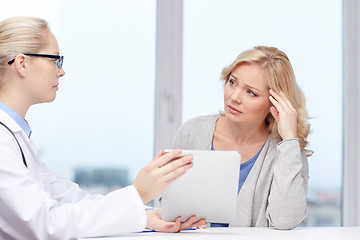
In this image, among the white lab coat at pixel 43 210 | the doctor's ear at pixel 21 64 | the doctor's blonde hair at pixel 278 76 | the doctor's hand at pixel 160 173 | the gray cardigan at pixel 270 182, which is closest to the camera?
the white lab coat at pixel 43 210

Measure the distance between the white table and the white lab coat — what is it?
60 millimetres

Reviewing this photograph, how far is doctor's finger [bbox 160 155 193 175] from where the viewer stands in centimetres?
149

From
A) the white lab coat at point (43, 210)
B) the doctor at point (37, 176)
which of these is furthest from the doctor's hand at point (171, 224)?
the white lab coat at point (43, 210)

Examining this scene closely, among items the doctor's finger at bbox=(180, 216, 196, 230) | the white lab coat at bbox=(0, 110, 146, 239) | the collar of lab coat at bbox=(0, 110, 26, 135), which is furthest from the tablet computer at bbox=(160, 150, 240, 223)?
the collar of lab coat at bbox=(0, 110, 26, 135)

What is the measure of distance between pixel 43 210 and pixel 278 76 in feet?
3.90

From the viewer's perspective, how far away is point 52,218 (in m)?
1.42

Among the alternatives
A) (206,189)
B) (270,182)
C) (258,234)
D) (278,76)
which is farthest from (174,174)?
(278,76)

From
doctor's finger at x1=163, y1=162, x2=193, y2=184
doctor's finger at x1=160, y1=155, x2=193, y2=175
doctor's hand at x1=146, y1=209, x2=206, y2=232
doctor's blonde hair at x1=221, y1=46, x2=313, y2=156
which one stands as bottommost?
doctor's hand at x1=146, y1=209, x2=206, y2=232

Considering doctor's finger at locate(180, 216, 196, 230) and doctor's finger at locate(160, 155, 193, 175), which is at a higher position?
doctor's finger at locate(160, 155, 193, 175)

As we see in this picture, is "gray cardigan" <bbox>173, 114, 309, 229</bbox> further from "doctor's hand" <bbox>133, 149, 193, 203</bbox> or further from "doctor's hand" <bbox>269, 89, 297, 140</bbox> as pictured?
"doctor's hand" <bbox>133, 149, 193, 203</bbox>

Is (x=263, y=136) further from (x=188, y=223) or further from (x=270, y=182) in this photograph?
(x=188, y=223)

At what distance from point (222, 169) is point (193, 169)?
90 millimetres

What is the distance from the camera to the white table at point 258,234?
61.7 inches

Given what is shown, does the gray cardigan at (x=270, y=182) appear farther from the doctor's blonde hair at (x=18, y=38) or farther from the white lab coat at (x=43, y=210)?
the doctor's blonde hair at (x=18, y=38)
